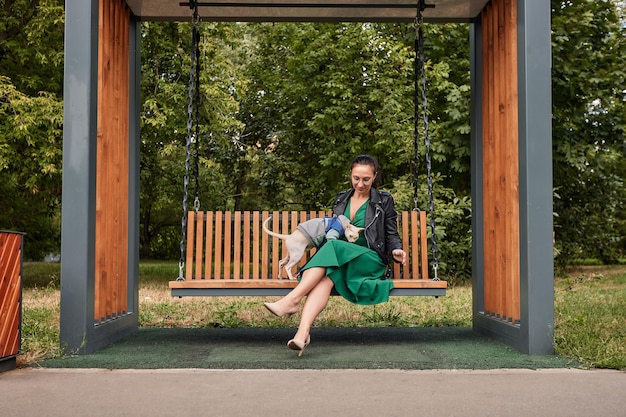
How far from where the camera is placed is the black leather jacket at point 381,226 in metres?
5.92

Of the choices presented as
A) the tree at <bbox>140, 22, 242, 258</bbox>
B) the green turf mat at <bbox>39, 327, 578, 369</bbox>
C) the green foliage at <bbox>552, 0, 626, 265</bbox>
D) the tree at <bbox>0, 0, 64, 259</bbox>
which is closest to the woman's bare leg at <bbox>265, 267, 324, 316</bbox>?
the green turf mat at <bbox>39, 327, 578, 369</bbox>

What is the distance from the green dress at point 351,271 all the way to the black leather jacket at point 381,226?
8.9 inches

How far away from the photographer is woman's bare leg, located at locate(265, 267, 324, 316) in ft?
17.1

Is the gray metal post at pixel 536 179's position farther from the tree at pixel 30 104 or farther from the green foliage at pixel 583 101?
the tree at pixel 30 104

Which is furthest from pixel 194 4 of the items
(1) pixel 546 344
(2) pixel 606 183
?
(2) pixel 606 183

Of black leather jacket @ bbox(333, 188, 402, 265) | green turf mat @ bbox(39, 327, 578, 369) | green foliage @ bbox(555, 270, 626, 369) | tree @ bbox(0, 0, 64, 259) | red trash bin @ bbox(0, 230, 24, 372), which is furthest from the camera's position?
tree @ bbox(0, 0, 64, 259)

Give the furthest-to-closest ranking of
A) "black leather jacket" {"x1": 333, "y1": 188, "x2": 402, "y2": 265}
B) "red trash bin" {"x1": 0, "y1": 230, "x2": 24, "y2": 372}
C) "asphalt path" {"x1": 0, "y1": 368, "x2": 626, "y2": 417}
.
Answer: "black leather jacket" {"x1": 333, "y1": 188, "x2": 402, "y2": 265}, "red trash bin" {"x1": 0, "y1": 230, "x2": 24, "y2": 372}, "asphalt path" {"x1": 0, "y1": 368, "x2": 626, "y2": 417}

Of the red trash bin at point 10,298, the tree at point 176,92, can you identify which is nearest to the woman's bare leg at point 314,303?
the red trash bin at point 10,298

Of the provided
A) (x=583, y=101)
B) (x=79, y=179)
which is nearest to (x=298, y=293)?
(x=79, y=179)

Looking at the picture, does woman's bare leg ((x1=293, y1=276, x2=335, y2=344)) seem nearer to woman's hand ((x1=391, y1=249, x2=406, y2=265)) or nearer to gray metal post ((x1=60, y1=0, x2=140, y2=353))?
woman's hand ((x1=391, y1=249, x2=406, y2=265))

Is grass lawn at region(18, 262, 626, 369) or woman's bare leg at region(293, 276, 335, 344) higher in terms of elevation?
woman's bare leg at region(293, 276, 335, 344)

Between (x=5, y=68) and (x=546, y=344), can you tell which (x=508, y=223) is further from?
(x=5, y=68)

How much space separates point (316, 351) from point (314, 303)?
0.40 m

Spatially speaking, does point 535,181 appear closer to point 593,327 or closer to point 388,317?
point 593,327
